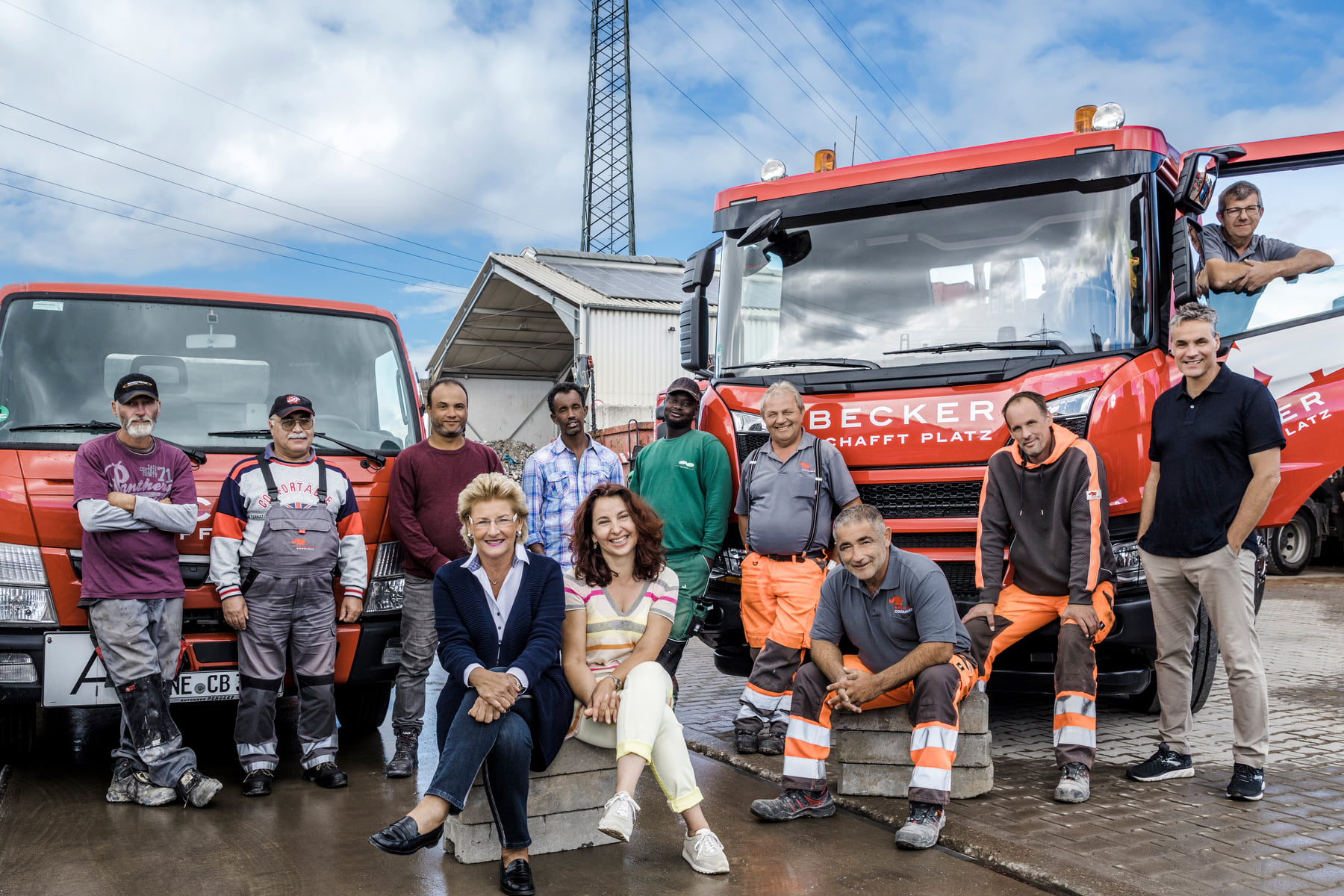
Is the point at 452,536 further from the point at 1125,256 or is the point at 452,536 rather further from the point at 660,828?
the point at 1125,256

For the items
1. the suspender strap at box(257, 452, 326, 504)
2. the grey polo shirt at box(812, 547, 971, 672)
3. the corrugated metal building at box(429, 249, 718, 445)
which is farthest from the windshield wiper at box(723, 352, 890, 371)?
the corrugated metal building at box(429, 249, 718, 445)

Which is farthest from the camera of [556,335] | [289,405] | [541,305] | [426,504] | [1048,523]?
[556,335]

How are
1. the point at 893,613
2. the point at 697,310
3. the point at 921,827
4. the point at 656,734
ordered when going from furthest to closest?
the point at 697,310 < the point at 893,613 < the point at 921,827 < the point at 656,734

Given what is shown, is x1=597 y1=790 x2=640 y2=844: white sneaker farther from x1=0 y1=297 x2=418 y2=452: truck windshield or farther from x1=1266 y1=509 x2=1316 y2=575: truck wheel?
x1=1266 y1=509 x2=1316 y2=575: truck wheel

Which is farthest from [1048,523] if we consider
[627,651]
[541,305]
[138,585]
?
[541,305]

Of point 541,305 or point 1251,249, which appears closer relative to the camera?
point 1251,249

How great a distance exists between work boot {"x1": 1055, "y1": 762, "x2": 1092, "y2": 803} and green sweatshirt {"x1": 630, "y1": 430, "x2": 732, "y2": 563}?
196 centimetres

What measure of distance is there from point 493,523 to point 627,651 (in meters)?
0.76

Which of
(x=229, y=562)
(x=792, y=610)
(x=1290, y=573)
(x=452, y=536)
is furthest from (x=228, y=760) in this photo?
(x=1290, y=573)

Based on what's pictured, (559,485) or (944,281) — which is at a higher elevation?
(944,281)

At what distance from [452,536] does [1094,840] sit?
9.93ft

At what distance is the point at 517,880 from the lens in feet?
11.7

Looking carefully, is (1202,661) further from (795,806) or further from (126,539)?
(126,539)

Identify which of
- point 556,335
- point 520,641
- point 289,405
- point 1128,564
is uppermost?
point 556,335
